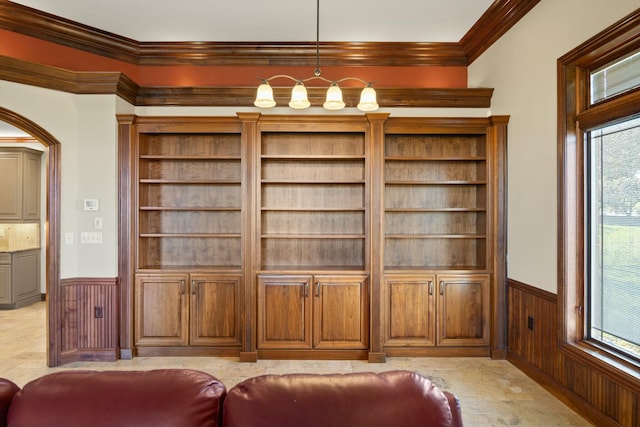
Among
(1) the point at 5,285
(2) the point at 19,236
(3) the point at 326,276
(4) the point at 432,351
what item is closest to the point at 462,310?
(4) the point at 432,351

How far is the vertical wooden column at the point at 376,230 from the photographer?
3758 mm

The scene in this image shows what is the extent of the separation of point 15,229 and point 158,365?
4.32m

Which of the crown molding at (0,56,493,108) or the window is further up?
the crown molding at (0,56,493,108)

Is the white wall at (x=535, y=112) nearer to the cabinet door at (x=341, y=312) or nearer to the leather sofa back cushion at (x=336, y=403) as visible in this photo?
the cabinet door at (x=341, y=312)

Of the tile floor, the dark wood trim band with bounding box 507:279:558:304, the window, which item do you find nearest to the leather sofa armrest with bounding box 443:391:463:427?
the tile floor

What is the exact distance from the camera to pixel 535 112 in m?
3.25

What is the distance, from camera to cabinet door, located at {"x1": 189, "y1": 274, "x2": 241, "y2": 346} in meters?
3.87

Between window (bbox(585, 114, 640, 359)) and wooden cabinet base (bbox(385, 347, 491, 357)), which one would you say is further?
wooden cabinet base (bbox(385, 347, 491, 357))

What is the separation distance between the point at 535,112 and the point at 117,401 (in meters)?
3.52

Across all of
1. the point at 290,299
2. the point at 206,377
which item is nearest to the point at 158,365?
the point at 290,299

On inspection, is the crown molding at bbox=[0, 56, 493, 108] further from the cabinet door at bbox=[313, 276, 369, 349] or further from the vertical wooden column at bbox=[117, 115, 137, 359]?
the cabinet door at bbox=[313, 276, 369, 349]

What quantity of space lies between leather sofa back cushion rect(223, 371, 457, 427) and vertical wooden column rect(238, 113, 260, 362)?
2580 millimetres

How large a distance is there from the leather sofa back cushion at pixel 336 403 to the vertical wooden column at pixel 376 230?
2526 mm

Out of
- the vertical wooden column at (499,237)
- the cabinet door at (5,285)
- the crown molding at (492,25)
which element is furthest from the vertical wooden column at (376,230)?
the cabinet door at (5,285)
